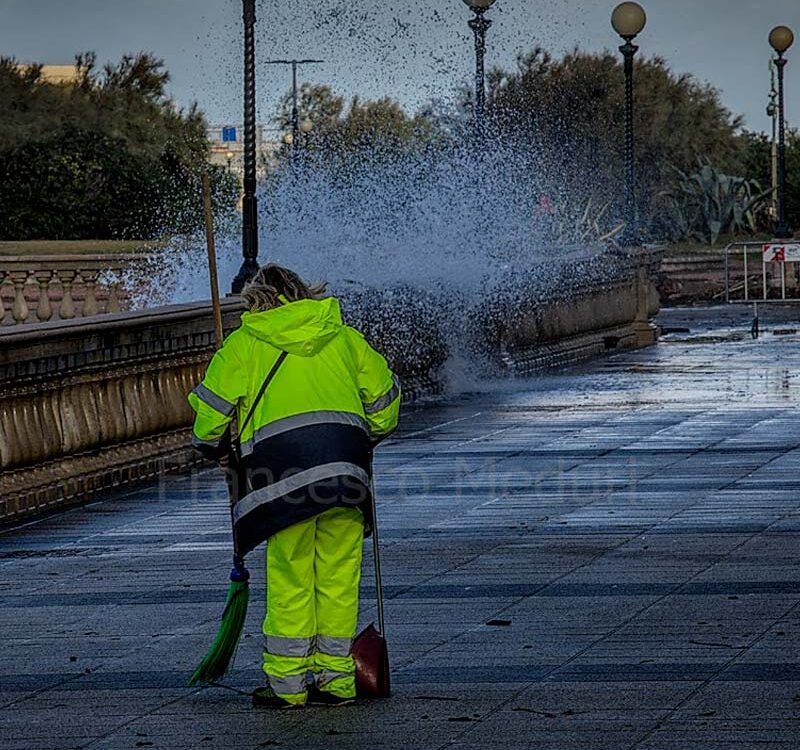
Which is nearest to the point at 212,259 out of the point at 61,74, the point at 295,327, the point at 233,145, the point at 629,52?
the point at 295,327

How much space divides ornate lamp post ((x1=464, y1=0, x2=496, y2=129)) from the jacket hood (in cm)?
2062

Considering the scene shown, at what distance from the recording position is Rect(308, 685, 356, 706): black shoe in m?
6.57

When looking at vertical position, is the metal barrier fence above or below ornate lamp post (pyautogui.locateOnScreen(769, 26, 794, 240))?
below

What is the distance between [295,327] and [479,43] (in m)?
21.6

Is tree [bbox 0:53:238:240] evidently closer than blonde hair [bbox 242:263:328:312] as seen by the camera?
No

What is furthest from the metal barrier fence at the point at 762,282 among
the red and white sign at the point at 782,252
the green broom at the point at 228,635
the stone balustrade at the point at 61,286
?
the green broom at the point at 228,635

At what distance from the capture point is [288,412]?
21.6 ft

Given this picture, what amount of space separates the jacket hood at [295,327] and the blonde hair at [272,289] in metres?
0.06

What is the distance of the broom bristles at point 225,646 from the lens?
6785mm

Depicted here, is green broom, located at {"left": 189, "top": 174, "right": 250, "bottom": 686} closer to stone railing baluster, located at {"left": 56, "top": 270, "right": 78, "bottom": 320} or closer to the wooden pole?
the wooden pole

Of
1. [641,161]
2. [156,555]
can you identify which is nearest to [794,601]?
[156,555]

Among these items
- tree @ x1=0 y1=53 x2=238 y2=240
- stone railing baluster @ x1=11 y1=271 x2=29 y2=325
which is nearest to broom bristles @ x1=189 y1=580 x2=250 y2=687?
stone railing baluster @ x1=11 y1=271 x2=29 y2=325

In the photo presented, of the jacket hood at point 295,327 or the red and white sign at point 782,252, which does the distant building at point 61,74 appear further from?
the jacket hood at point 295,327

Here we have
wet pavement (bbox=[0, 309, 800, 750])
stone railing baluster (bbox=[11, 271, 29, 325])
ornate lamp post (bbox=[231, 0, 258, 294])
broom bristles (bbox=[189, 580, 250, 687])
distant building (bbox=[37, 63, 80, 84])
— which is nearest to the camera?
wet pavement (bbox=[0, 309, 800, 750])
